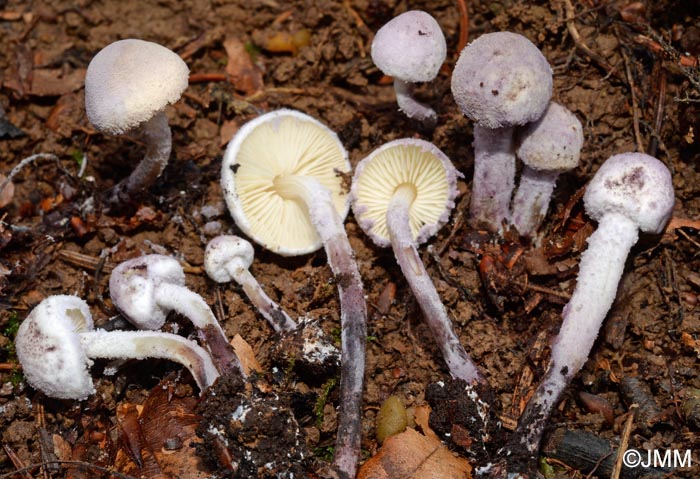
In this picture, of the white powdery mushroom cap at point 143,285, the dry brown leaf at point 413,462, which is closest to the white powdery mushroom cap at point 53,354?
the white powdery mushroom cap at point 143,285

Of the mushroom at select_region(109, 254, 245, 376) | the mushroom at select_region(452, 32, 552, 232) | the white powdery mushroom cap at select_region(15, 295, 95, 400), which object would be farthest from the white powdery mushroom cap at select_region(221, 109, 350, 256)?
the white powdery mushroom cap at select_region(15, 295, 95, 400)

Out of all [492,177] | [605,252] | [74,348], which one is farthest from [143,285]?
[605,252]

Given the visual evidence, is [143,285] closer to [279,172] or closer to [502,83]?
[279,172]

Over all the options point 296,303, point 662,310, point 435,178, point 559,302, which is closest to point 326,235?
point 296,303

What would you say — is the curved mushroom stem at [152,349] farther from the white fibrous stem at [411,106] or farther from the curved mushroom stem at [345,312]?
the white fibrous stem at [411,106]

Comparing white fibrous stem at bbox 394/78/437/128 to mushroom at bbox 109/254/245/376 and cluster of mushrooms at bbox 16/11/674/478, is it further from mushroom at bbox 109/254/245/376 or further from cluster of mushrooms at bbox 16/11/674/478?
mushroom at bbox 109/254/245/376

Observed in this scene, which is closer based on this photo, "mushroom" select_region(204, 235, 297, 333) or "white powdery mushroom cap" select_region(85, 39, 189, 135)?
"white powdery mushroom cap" select_region(85, 39, 189, 135)

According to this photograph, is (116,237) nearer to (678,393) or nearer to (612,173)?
(612,173)
